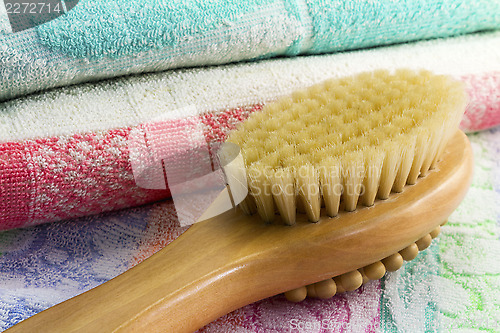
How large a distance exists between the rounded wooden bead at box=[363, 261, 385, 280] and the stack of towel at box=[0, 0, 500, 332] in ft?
0.06

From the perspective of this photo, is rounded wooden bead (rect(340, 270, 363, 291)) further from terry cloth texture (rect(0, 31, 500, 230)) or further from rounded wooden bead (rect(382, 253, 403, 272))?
terry cloth texture (rect(0, 31, 500, 230))

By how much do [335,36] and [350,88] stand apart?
7 centimetres

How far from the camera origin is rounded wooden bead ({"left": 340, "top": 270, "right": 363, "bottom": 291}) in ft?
1.03

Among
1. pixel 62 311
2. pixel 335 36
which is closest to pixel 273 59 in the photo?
pixel 335 36

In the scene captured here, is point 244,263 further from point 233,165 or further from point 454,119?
point 454,119

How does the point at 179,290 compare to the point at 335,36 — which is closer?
the point at 179,290

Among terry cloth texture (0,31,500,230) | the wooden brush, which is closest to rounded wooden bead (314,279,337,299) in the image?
the wooden brush

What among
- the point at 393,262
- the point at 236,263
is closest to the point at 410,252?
the point at 393,262

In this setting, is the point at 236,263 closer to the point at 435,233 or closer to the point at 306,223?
the point at 306,223

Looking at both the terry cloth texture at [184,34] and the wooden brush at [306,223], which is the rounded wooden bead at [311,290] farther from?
the terry cloth texture at [184,34]

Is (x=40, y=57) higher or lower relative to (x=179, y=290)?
higher

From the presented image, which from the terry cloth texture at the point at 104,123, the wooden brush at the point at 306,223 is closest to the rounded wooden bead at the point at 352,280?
the wooden brush at the point at 306,223

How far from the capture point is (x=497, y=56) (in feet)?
1.56

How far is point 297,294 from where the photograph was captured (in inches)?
12.3
